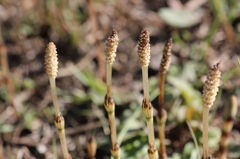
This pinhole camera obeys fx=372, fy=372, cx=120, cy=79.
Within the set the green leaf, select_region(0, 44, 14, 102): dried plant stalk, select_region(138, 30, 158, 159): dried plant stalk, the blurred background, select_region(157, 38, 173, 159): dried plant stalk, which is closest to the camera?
select_region(138, 30, 158, 159): dried plant stalk

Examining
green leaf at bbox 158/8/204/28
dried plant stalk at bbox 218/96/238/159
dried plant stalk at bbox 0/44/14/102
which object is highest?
green leaf at bbox 158/8/204/28

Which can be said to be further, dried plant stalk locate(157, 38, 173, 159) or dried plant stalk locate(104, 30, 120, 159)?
dried plant stalk locate(157, 38, 173, 159)

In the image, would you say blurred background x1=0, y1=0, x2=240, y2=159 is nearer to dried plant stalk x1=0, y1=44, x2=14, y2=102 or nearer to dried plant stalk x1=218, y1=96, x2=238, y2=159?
dried plant stalk x1=0, y1=44, x2=14, y2=102

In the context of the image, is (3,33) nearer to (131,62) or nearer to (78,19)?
(78,19)

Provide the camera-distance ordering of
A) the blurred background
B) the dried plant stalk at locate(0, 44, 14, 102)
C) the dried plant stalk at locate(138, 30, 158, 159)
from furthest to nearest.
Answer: the dried plant stalk at locate(0, 44, 14, 102)
the blurred background
the dried plant stalk at locate(138, 30, 158, 159)

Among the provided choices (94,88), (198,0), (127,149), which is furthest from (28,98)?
(198,0)

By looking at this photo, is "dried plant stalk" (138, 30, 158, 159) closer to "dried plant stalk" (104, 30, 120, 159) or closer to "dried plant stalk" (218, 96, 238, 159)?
"dried plant stalk" (104, 30, 120, 159)

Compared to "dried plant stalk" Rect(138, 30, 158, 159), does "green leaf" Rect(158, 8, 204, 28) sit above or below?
above

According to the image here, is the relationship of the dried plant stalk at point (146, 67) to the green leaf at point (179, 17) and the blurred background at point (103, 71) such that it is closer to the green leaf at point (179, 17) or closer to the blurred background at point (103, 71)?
the blurred background at point (103, 71)

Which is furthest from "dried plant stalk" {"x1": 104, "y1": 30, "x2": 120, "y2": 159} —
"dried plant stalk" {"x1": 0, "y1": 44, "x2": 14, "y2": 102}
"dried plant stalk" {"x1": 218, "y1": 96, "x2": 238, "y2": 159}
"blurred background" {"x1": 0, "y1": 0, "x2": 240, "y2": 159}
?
"dried plant stalk" {"x1": 0, "y1": 44, "x2": 14, "y2": 102}

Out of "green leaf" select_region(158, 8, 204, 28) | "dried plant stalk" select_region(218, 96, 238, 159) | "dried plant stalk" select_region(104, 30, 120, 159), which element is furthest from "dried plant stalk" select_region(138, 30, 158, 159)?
"green leaf" select_region(158, 8, 204, 28)
